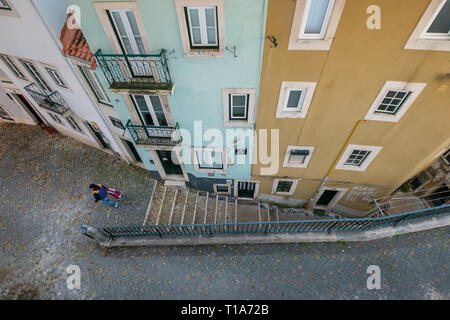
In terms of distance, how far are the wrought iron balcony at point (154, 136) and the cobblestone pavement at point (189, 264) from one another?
4488 millimetres

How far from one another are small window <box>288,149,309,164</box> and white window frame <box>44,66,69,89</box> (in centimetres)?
1288

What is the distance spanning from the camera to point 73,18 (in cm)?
923

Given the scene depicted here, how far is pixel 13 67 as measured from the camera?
14.9 m

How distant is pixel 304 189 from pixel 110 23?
43.2ft

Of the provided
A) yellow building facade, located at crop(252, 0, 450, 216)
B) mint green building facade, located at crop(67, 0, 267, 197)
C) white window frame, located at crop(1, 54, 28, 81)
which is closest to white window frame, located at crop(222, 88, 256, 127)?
mint green building facade, located at crop(67, 0, 267, 197)

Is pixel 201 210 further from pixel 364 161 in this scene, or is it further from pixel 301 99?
pixel 364 161

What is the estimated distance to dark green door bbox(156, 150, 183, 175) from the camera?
14664 mm

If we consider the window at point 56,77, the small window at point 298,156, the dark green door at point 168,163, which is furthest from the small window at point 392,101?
the window at point 56,77

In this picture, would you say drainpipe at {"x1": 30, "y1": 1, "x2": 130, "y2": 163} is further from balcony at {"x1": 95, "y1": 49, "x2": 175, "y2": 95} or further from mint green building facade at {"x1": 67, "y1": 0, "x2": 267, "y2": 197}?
balcony at {"x1": 95, "y1": 49, "x2": 175, "y2": 95}

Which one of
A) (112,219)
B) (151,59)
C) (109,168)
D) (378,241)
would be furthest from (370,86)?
(109,168)

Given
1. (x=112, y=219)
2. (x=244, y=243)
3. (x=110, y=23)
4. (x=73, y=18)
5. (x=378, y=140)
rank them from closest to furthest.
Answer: (x=110, y=23) < (x=73, y=18) < (x=378, y=140) < (x=244, y=243) < (x=112, y=219)

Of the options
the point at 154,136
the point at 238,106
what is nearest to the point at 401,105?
the point at 238,106

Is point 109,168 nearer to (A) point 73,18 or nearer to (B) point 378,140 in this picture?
(A) point 73,18

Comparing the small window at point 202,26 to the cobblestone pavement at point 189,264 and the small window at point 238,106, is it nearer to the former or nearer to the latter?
the small window at point 238,106
